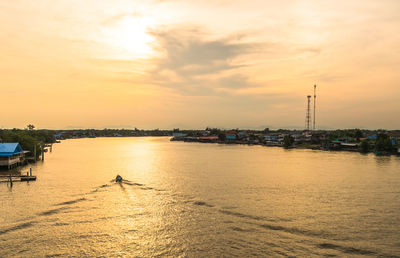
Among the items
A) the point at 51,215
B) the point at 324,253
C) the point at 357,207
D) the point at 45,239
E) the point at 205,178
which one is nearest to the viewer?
the point at 324,253

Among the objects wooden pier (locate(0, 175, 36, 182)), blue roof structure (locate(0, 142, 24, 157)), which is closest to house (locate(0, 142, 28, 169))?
blue roof structure (locate(0, 142, 24, 157))

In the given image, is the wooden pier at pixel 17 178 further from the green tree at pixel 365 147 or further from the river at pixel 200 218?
the green tree at pixel 365 147

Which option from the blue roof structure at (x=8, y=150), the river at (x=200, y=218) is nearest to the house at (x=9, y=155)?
the blue roof structure at (x=8, y=150)

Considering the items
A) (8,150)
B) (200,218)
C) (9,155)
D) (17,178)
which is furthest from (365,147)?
(8,150)

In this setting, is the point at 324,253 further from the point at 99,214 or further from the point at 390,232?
the point at 99,214

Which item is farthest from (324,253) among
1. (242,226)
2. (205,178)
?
(205,178)

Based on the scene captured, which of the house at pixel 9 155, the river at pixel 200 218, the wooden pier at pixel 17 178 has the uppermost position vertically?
the house at pixel 9 155

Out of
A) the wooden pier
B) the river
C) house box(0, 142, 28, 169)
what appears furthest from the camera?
house box(0, 142, 28, 169)

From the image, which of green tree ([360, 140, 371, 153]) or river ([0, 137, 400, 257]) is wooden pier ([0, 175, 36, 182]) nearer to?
river ([0, 137, 400, 257])

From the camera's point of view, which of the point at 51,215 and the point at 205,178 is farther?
the point at 205,178

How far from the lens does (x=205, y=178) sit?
4659 cm

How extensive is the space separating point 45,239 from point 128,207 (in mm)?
9268

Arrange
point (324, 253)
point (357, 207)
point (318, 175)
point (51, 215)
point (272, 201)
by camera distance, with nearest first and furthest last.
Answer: point (324, 253)
point (51, 215)
point (357, 207)
point (272, 201)
point (318, 175)

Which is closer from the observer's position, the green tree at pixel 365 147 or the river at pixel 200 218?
the river at pixel 200 218
